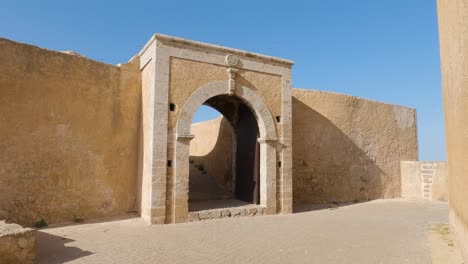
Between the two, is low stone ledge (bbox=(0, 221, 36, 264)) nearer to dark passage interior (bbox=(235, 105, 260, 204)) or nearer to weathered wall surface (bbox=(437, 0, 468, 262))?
weathered wall surface (bbox=(437, 0, 468, 262))

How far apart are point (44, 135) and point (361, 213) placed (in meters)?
7.93

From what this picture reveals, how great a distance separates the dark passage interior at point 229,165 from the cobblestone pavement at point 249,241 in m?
1.77

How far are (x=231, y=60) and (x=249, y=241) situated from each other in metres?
4.45

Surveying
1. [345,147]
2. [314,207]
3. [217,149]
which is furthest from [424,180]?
[217,149]

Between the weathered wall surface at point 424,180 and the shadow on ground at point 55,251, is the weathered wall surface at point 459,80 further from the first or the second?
the weathered wall surface at point 424,180

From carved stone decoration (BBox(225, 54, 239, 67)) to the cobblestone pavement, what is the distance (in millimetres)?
3765

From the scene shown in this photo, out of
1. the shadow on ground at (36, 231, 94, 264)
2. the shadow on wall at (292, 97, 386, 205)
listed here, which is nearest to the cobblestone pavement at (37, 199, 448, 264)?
the shadow on ground at (36, 231, 94, 264)

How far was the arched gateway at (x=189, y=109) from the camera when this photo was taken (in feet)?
22.7

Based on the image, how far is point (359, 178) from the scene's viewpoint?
11.4 meters

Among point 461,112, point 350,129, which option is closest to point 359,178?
point 350,129

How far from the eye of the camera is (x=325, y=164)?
10.8m

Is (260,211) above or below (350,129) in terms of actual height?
below

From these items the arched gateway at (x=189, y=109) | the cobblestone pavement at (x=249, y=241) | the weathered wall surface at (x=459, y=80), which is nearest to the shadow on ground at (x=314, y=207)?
the arched gateway at (x=189, y=109)

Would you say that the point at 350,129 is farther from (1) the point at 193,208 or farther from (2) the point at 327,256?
(2) the point at 327,256
